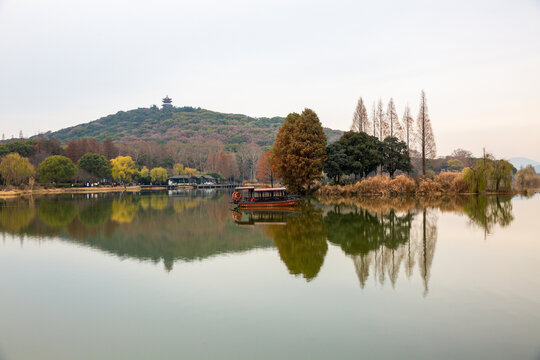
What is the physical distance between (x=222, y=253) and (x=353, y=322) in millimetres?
8399

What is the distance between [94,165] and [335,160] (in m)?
61.3

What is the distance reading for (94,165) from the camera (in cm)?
8238

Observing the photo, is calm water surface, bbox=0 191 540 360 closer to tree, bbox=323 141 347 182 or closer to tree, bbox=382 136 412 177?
tree, bbox=323 141 347 182

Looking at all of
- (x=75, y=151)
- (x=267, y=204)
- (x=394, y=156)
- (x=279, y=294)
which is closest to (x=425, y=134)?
(x=394, y=156)

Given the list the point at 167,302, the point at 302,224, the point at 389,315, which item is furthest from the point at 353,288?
the point at 302,224

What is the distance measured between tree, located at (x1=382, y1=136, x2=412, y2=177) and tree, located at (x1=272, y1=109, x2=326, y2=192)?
957 centimetres

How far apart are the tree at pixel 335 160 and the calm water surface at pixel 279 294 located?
24.3m

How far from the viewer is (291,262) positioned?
13.1 m

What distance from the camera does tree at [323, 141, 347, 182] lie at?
43.6 meters

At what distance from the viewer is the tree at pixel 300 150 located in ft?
138

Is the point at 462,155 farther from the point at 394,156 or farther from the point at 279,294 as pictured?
the point at 279,294

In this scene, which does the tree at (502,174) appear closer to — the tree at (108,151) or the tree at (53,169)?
the tree at (53,169)

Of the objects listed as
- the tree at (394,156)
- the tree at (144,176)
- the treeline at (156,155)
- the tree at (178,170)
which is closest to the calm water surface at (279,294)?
the tree at (394,156)

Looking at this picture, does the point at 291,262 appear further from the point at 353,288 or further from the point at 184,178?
the point at 184,178
